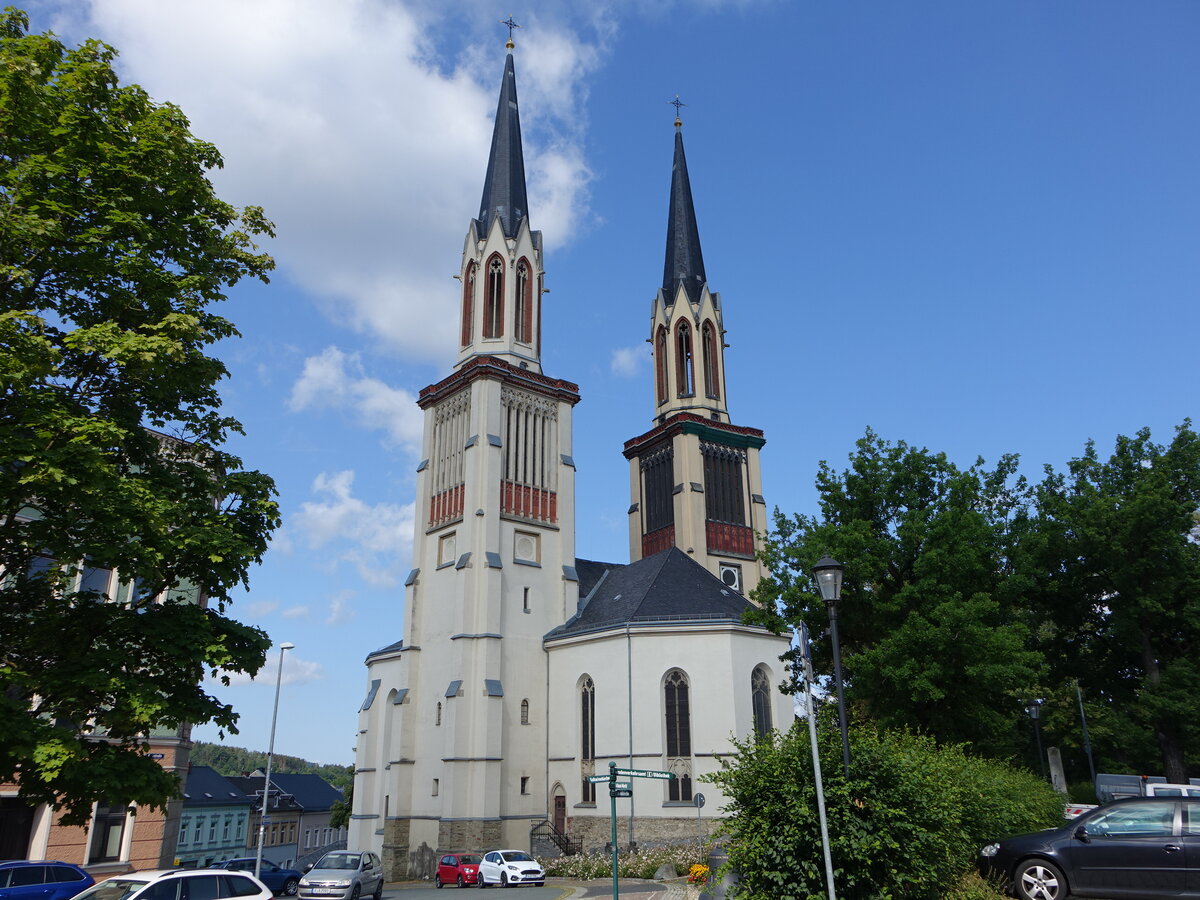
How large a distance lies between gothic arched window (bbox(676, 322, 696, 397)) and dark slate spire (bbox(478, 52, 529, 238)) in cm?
1388

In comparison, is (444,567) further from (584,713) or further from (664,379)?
(664,379)

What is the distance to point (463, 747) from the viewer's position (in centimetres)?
3728

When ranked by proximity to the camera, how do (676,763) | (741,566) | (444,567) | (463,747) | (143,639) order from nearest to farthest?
(143,639)
(676,763)
(463,747)
(444,567)
(741,566)

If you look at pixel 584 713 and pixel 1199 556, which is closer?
pixel 1199 556

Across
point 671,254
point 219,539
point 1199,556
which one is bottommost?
point 219,539

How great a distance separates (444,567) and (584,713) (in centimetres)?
1002

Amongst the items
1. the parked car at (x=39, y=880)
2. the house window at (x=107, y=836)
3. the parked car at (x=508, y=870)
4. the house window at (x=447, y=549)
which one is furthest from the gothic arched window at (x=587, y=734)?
Answer: the parked car at (x=39, y=880)

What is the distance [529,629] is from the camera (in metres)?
40.8

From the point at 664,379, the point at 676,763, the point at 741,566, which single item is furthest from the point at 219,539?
the point at 664,379

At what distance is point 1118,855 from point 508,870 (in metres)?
20.4

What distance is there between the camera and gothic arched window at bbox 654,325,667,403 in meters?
58.0

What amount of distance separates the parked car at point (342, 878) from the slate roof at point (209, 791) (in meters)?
45.4

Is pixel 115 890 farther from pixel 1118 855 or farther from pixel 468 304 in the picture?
pixel 468 304

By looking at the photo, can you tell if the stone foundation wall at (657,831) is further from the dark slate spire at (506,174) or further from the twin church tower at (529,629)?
the dark slate spire at (506,174)
